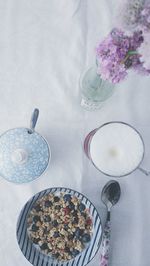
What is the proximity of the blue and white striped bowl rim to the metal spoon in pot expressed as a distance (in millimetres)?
19

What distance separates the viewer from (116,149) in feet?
2.56

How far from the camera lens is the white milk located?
768mm

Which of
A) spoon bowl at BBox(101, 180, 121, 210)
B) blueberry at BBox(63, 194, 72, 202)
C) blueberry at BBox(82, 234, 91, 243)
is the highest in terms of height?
spoon bowl at BBox(101, 180, 121, 210)

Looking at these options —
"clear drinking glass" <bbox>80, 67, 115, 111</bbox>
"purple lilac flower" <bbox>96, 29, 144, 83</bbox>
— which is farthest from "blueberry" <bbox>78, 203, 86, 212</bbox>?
"purple lilac flower" <bbox>96, 29, 144, 83</bbox>

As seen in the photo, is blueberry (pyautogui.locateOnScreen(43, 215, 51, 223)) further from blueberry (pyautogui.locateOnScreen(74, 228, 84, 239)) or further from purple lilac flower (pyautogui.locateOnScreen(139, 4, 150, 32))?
purple lilac flower (pyautogui.locateOnScreen(139, 4, 150, 32))

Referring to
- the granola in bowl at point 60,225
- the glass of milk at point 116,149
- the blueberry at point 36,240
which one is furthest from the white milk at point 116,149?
the blueberry at point 36,240

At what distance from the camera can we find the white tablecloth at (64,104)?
0.82m

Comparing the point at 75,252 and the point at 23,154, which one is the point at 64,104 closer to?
the point at 23,154

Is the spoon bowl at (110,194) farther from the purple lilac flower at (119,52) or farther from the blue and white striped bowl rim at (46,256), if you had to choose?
the purple lilac flower at (119,52)

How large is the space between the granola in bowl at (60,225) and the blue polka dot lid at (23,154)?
0.06m

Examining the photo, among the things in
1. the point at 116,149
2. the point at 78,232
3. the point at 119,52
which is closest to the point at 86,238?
the point at 78,232

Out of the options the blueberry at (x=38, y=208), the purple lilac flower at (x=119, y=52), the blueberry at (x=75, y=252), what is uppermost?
the purple lilac flower at (x=119, y=52)

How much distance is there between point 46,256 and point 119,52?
1.54 feet

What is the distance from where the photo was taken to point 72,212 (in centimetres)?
81
